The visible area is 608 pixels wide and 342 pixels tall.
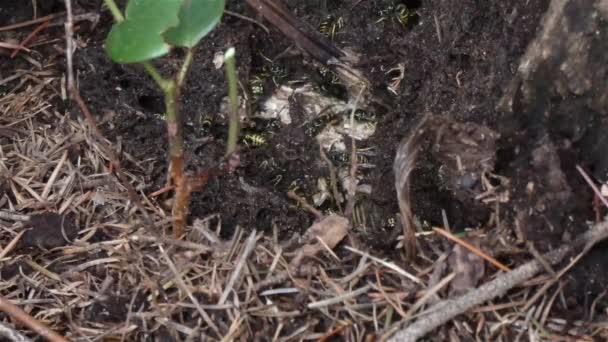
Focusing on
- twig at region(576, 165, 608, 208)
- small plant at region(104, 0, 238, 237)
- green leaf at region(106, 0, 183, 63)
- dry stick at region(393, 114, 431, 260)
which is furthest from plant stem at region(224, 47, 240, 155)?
twig at region(576, 165, 608, 208)

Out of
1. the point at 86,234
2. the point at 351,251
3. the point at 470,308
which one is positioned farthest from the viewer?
the point at 86,234

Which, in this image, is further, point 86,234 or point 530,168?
point 86,234

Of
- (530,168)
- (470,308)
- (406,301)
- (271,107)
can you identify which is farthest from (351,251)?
(271,107)

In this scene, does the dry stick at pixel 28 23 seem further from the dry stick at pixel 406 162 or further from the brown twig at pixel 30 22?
the dry stick at pixel 406 162

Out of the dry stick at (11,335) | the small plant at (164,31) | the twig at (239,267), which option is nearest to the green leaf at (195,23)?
the small plant at (164,31)

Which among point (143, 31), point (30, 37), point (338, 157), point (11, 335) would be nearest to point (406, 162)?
point (338, 157)

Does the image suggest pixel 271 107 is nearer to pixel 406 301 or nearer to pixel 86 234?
pixel 86 234

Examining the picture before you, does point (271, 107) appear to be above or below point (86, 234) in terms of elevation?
above
